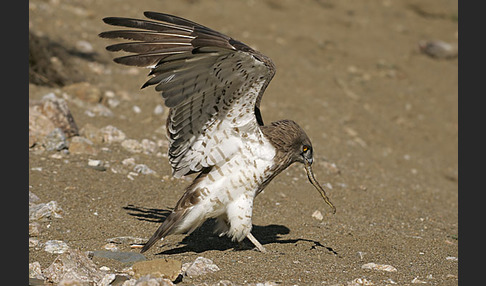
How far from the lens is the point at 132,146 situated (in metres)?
8.30

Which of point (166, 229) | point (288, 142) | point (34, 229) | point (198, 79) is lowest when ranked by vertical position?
point (34, 229)

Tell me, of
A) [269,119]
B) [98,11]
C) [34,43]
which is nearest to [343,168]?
[269,119]

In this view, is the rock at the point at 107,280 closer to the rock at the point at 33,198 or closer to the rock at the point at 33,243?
the rock at the point at 33,243

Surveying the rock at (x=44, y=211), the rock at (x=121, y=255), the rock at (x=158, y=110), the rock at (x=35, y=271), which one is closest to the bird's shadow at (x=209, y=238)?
the rock at (x=121, y=255)

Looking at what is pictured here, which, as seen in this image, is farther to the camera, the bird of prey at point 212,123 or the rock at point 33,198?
the rock at point 33,198

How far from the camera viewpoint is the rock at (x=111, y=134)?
837 centimetres

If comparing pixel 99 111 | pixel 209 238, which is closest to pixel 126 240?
pixel 209 238

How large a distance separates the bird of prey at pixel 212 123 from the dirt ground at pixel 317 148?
44 centimetres

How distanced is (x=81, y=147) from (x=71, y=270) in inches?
142

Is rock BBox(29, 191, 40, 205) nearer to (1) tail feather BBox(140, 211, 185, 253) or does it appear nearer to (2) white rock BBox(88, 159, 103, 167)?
(2) white rock BBox(88, 159, 103, 167)

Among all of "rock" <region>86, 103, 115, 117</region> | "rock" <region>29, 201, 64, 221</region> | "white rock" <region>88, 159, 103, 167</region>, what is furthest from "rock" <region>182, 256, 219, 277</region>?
"rock" <region>86, 103, 115, 117</region>

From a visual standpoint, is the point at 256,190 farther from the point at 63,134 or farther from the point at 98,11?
the point at 98,11

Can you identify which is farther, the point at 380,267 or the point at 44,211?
the point at 44,211

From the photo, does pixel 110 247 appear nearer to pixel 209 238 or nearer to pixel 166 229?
pixel 166 229
